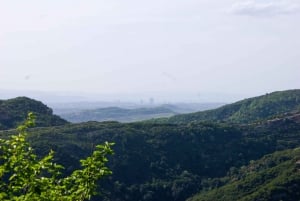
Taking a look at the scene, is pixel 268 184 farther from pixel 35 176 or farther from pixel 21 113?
pixel 35 176

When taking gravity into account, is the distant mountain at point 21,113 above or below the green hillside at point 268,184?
above

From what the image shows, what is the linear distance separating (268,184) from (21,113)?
94099mm

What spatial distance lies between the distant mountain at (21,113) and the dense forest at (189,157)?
251cm

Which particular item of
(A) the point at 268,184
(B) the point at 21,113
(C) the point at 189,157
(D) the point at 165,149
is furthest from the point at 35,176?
(B) the point at 21,113

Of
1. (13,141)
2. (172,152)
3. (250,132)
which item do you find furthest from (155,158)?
(13,141)

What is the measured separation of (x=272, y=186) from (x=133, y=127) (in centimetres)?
6639

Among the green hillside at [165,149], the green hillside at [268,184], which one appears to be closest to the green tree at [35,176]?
the green hillside at [268,184]

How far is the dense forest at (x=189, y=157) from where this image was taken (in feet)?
380

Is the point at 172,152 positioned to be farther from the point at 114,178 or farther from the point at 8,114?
the point at 8,114

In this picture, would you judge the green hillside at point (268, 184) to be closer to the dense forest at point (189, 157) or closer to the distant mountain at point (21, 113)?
the dense forest at point (189, 157)

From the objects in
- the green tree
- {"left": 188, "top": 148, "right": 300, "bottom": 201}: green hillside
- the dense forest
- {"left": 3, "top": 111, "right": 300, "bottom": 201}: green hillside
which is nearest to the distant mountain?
the dense forest

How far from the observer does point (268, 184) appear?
354ft

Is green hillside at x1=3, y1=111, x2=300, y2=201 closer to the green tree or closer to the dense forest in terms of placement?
the dense forest

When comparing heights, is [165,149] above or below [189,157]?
above
